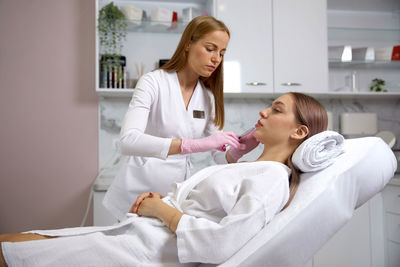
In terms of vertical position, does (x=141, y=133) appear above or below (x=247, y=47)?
below

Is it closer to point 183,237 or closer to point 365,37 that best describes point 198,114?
point 183,237

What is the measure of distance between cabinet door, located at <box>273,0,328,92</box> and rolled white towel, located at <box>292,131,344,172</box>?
4.63 feet

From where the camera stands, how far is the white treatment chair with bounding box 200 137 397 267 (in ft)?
2.92

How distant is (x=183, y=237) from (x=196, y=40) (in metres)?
0.86

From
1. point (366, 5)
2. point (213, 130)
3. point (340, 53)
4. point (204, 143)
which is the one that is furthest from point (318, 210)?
point (366, 5)

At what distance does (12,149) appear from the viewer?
251cm

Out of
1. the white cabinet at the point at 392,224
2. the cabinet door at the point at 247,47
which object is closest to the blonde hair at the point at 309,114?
the cabinet door at the point at 247,47

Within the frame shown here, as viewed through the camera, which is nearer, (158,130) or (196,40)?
(196,40)

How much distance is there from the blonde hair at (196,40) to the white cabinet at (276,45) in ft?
2.67

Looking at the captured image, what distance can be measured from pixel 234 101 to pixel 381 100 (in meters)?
1.29

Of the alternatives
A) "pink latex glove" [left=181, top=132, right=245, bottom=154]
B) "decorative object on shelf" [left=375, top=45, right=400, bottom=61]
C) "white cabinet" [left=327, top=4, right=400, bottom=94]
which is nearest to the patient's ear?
"pink latex glove" [left=181, top=132, right=245, bottom=154]

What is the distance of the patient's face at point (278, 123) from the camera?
1.27 meters

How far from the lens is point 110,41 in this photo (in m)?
2.40

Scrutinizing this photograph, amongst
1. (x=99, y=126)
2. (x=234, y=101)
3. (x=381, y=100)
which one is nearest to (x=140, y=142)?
(x=99, y=126)
